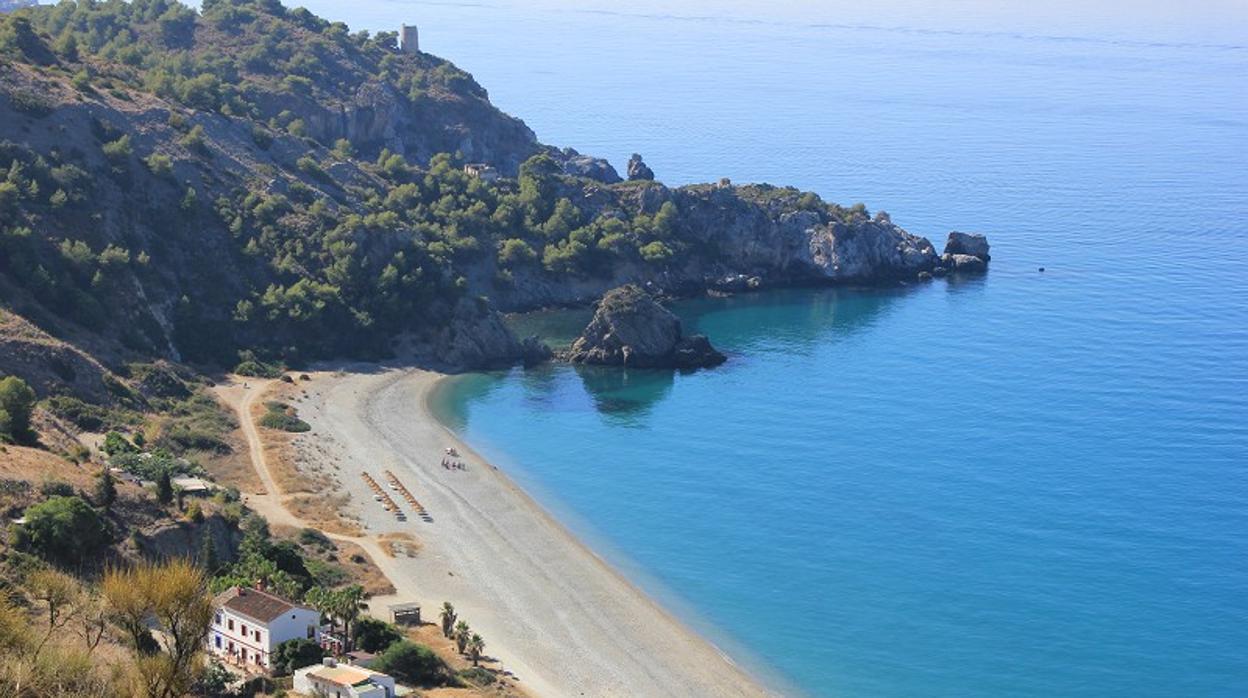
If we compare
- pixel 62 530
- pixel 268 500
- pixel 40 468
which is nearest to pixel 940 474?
pixel 268 500

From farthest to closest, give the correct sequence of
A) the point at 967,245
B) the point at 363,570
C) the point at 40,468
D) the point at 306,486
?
1. the point at 967,245
2. the point at 306,486
3. the point at 363,570
4. the point at 40,468

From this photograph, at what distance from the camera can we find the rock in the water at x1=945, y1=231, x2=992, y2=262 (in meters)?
148

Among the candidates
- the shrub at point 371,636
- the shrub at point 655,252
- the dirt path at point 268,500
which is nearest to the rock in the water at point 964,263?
the shrub at point 655,252

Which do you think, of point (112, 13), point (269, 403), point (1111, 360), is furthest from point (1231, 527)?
point (112, 13)

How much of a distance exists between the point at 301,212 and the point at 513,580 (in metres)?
55.3

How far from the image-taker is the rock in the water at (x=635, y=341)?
113 m

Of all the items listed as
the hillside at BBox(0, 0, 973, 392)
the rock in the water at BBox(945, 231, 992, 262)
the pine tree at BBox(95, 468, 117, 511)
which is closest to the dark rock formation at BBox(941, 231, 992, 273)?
the rock in the water at BBox(945, 231, 992, 262)

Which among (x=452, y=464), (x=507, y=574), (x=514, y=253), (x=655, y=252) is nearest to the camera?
(x=507, y=574)

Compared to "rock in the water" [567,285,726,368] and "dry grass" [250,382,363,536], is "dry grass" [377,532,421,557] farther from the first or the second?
"rock in the water" [567,285,726,368]

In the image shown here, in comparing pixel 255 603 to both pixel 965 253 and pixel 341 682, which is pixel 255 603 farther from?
pixel 965 253

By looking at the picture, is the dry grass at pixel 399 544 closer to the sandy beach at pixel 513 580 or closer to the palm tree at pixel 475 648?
the sandy beach at pixel 513 580

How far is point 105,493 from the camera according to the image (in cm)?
5953

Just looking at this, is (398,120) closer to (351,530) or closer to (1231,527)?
(351,530)

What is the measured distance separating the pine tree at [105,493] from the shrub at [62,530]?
231 centimetres
